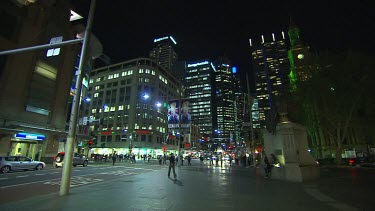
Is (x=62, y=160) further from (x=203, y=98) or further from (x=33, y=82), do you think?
(x=203, y=98)

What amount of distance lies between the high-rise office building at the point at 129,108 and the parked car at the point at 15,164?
4876 centimetres

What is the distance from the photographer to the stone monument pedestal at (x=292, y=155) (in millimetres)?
13685

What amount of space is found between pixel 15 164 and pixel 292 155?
25.3 meters

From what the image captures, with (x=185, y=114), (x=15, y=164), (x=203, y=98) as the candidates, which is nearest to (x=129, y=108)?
(x=185, y=114)

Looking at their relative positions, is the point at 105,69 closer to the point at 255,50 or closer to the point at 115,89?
the point at 115,89

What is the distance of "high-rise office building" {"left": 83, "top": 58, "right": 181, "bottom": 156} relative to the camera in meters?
74.0

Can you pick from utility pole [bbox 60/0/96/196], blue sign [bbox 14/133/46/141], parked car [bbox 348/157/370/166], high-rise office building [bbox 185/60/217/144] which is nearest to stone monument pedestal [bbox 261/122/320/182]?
Result: utility pole [bbox 60/0/96/196]

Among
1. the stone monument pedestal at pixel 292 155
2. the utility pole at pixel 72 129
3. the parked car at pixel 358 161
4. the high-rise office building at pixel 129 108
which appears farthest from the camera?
the high-rise office building at pixel 129 108

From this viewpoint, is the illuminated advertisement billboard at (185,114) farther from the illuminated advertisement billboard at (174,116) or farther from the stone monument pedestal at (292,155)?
the stone monument pedestal at (292,155)

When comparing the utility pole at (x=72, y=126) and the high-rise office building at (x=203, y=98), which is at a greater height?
the high-rise office building at (x=203, y=98)

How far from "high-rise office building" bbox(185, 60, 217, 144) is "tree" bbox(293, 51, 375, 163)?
460 ft

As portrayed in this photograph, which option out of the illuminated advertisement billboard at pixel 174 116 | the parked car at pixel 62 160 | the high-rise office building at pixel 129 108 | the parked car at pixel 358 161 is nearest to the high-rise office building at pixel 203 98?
the high-rise office building at pixel 129 108

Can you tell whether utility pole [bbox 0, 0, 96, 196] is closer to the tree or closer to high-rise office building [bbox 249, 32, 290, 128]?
the tree

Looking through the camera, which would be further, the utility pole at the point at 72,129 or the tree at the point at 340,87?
the tree at the point at 340,87
